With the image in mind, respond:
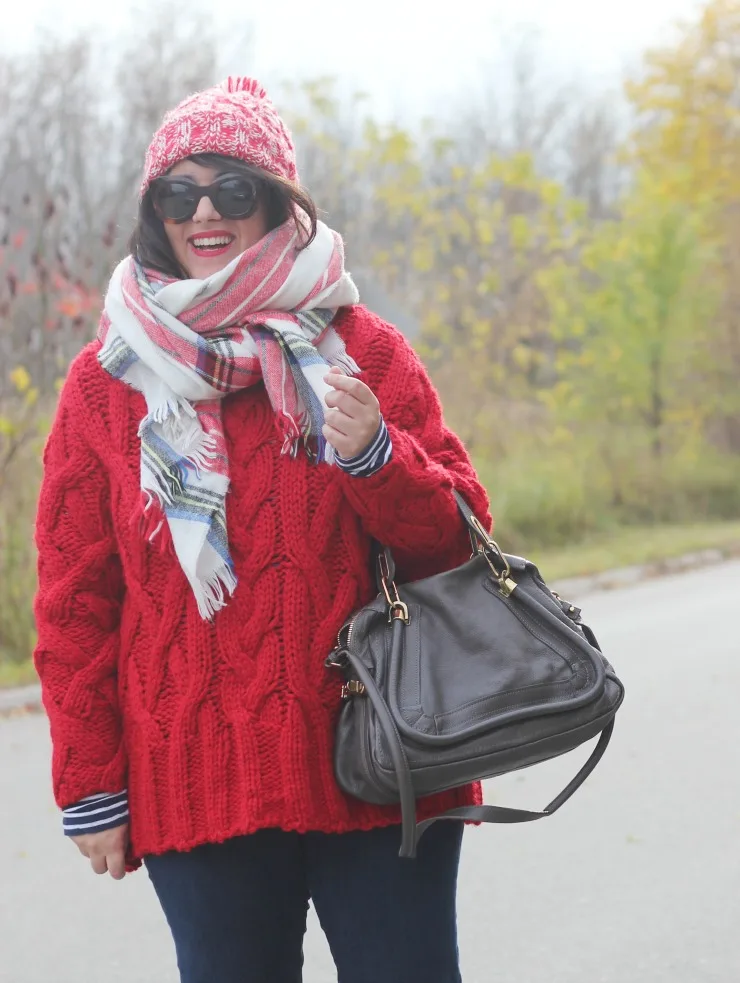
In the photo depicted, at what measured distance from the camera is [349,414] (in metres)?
1.92

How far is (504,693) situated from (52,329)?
7.29 metres

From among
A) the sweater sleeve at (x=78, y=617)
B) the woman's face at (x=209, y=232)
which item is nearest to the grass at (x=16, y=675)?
the sweater sleeve at (x=78, y=617)

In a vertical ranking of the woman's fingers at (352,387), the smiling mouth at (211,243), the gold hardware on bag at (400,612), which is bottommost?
the gold hardware on bag at (400,612)

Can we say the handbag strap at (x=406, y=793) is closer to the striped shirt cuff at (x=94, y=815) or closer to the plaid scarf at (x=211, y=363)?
the plaid scarf at (x=211, y=363)

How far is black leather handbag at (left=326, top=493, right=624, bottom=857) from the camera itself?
1.88 metres

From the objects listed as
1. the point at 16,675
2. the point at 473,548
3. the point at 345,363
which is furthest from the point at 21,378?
the point at 473,548

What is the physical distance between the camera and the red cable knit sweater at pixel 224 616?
1.99m

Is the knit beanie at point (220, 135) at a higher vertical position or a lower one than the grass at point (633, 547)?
higher

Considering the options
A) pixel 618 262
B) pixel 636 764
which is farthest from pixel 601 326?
pixel 636 764

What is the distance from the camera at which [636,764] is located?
5684 mm

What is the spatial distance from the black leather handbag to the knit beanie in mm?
744

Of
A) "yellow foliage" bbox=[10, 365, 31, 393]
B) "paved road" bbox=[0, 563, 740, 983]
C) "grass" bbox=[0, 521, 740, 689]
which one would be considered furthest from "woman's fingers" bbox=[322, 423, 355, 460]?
"grass" bbox=[0, 521, 740, 689]

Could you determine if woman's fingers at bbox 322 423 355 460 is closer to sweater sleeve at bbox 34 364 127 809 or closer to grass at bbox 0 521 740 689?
sweater sleeve at bbox 34 364 127 809

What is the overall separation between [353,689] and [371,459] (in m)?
0.36
